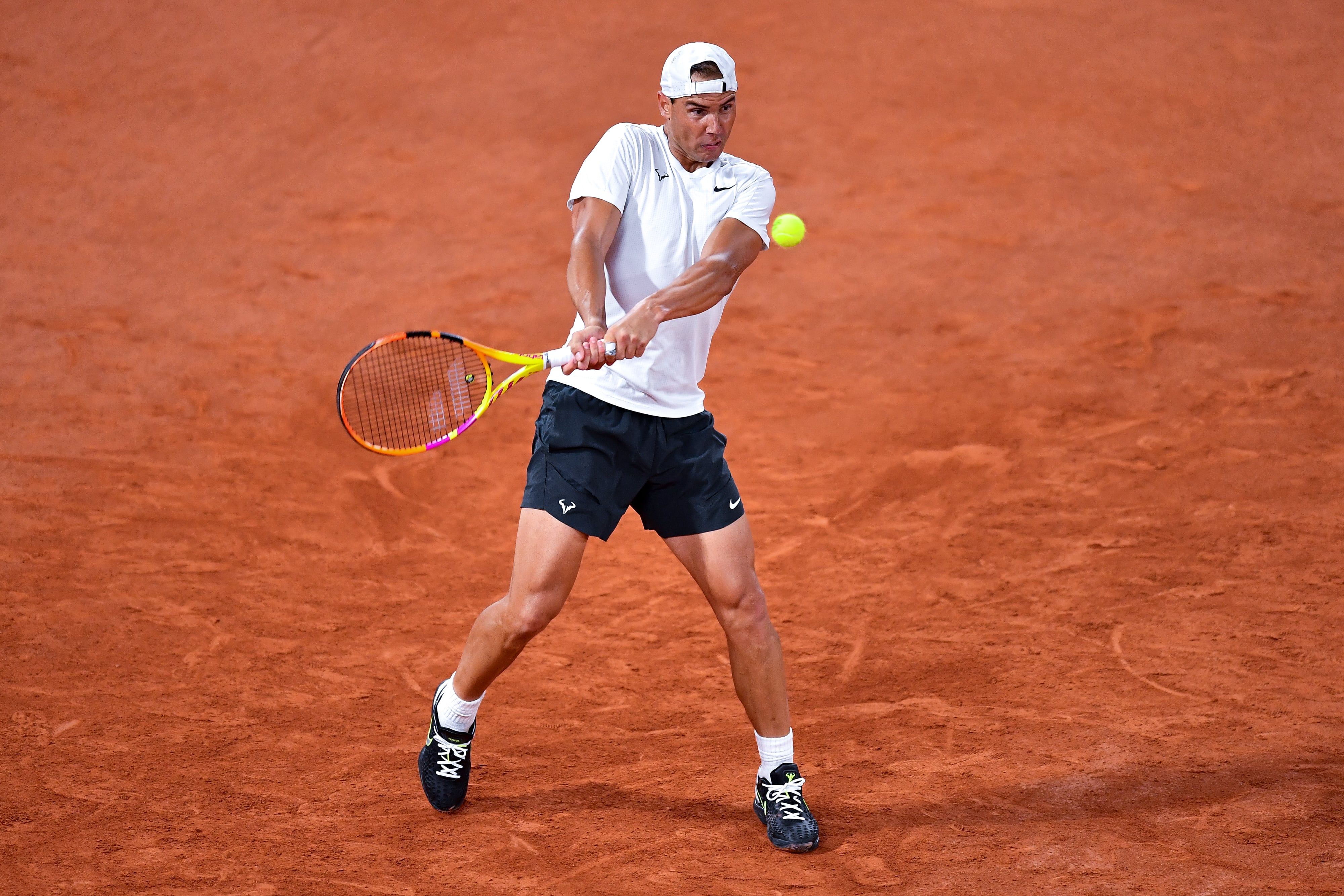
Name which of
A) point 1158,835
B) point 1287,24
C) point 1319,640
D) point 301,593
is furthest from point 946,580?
point 1287,24

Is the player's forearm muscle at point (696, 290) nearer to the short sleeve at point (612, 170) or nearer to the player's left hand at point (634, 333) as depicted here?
the player's left hand at point (634, 333)

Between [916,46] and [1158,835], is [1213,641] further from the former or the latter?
[916,46]

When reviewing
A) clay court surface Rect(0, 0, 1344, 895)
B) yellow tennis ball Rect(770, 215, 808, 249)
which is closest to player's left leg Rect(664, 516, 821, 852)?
clay court surface Rect(0, 0, 1344, 895)

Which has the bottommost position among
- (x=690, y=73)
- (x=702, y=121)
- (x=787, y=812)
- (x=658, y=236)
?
(x=787, y=812)

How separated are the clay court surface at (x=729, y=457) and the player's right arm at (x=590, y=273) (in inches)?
58.3

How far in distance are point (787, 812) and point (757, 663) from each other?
1.45ft

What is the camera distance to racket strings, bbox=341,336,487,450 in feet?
13.5

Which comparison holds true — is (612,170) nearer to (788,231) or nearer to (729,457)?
(788,231)

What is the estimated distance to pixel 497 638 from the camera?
3.73m

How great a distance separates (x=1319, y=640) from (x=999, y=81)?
23.9ft

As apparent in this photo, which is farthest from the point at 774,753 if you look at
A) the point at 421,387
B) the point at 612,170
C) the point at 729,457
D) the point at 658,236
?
the point at 729,457

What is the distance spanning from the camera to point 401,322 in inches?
336

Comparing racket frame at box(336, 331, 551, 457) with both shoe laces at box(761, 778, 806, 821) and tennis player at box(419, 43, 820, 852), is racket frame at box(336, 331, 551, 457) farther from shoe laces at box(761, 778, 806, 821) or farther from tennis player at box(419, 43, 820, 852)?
shoe laces at box(761, 778, 806, 821)

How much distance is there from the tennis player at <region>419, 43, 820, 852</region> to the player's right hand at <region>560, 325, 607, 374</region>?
0.34 feet
